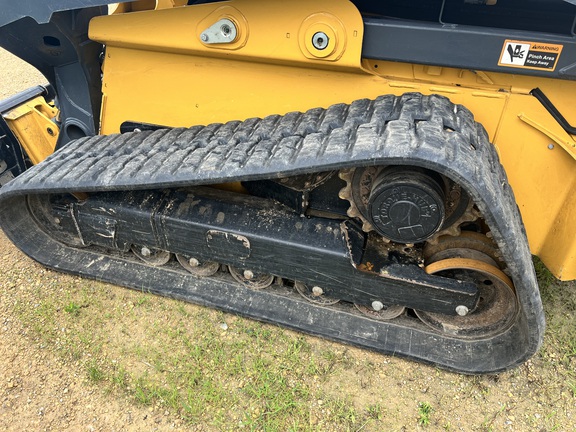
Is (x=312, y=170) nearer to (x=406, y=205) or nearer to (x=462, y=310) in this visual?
(x=406, y=205)

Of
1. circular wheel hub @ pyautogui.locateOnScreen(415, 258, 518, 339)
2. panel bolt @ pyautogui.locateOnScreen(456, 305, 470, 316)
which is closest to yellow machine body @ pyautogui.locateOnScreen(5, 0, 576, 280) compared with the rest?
circular wheel hub @ pyautogui.locateOnScreen(415, 258, 518, 339)

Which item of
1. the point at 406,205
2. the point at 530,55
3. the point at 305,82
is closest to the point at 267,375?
the point at 406,205

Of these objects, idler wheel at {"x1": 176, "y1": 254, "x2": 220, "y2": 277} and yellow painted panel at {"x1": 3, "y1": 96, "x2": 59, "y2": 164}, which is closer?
idler wheel at {"x1": 176, "y1": 254, "x2": 220, "y2": 277}

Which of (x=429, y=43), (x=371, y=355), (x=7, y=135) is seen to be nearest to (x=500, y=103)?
(x=429, y=43)

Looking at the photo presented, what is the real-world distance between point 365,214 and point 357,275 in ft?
0.99

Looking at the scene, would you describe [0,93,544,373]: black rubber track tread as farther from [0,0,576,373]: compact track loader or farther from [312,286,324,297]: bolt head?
[312,286,324,297]: bolt head

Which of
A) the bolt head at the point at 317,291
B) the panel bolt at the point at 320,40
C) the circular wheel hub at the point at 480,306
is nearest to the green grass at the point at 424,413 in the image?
the circular wheel hub at the point at 480,306

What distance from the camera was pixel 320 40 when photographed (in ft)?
6.76

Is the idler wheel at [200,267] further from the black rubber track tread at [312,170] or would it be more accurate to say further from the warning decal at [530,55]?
the warning decal at [530,55]

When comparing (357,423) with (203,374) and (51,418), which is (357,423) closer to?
(203,374)

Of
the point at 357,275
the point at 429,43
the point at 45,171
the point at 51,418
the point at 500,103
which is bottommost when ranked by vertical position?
the point at 51,418

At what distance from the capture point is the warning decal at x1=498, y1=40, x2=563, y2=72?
185 cm

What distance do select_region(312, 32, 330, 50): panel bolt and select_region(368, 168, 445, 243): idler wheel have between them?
0.63m

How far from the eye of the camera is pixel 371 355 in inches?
92.7
